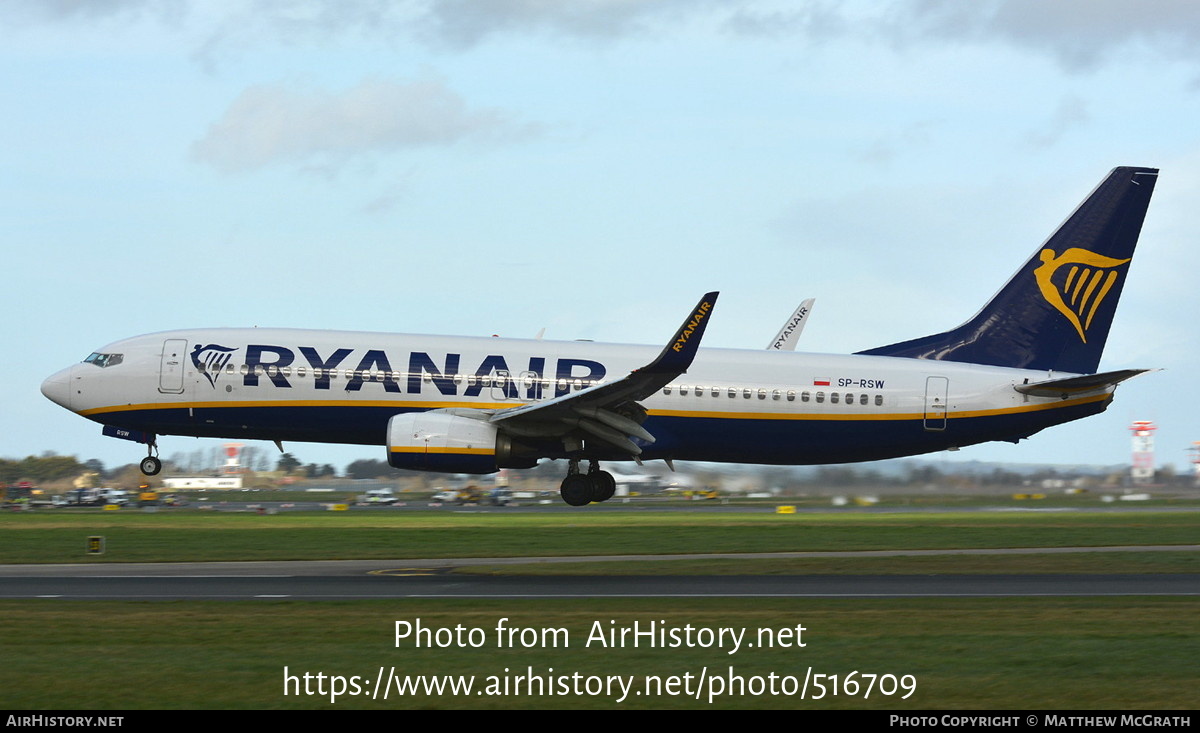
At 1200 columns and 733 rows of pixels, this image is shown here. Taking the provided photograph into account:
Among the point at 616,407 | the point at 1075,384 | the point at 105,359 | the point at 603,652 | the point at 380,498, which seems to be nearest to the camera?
the point at 603,652

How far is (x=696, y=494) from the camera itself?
286ft

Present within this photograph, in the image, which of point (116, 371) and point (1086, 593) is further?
point (116, 371)

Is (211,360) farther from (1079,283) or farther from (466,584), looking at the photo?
(1079,283)

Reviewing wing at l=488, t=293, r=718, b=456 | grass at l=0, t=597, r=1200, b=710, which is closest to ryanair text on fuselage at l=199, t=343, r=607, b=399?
wing at l=488, t=293, r=718, b=456

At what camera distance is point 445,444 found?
30641mm

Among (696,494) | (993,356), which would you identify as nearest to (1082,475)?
(696,494)

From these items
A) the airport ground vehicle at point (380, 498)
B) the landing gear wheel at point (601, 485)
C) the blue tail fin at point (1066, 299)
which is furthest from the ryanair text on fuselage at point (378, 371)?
the airport ground vehicle at point (380, 498)

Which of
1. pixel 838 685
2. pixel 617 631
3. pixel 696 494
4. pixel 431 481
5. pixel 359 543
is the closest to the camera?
pixel 838 685

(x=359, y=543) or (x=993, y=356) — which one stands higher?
(x=993, y=356)

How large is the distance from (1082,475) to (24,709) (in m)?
69.8

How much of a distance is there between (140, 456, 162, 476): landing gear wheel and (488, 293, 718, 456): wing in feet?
29.9

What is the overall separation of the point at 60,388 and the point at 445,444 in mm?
11081

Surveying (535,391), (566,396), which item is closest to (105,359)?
(535,391)
